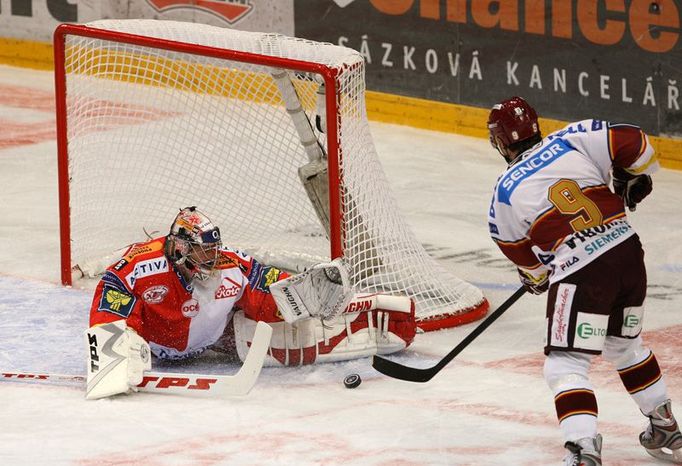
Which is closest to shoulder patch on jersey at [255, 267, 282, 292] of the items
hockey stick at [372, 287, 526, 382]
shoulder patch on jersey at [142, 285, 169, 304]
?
shoulder patch on jersey at [142, 285, 169, 304]

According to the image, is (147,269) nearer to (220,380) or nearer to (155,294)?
(155,294)

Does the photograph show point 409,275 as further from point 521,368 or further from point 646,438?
point 646,438

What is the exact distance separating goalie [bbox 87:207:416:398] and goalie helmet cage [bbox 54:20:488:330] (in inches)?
5.9

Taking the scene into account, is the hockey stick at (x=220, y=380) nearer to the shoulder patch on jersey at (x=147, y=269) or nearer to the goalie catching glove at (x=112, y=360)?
the goalie catching glove at (x=112, y=360)

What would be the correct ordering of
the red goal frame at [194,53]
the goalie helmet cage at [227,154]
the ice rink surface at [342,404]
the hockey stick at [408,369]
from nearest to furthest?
1. the ice rink surface at [342,404]
2. the hockey stick at [408,369]
3. the red goal frame at [194,53]
4. the goalie helmet cage at [227,154]

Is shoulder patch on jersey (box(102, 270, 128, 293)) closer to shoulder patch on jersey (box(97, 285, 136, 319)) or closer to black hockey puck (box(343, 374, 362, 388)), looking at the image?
shoulder patch on jersey (box(97, 285, 136, 319))

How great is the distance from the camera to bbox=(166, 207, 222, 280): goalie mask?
546 centimetres

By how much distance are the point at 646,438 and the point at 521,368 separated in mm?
1074

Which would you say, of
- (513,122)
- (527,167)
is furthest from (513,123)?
(527,167)

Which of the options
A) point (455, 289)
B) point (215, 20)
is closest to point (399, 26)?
point (215, 20)

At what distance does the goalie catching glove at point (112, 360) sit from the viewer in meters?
5.34

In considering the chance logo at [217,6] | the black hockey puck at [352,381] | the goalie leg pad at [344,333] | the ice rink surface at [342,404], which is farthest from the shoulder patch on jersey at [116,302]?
the chance logo at [217,6]

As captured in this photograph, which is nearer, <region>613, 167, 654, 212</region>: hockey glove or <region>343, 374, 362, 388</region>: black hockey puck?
<region>613, 167, 654, 212</region>: hockey glove

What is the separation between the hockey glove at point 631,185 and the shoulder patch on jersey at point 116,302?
1742 millimetres
